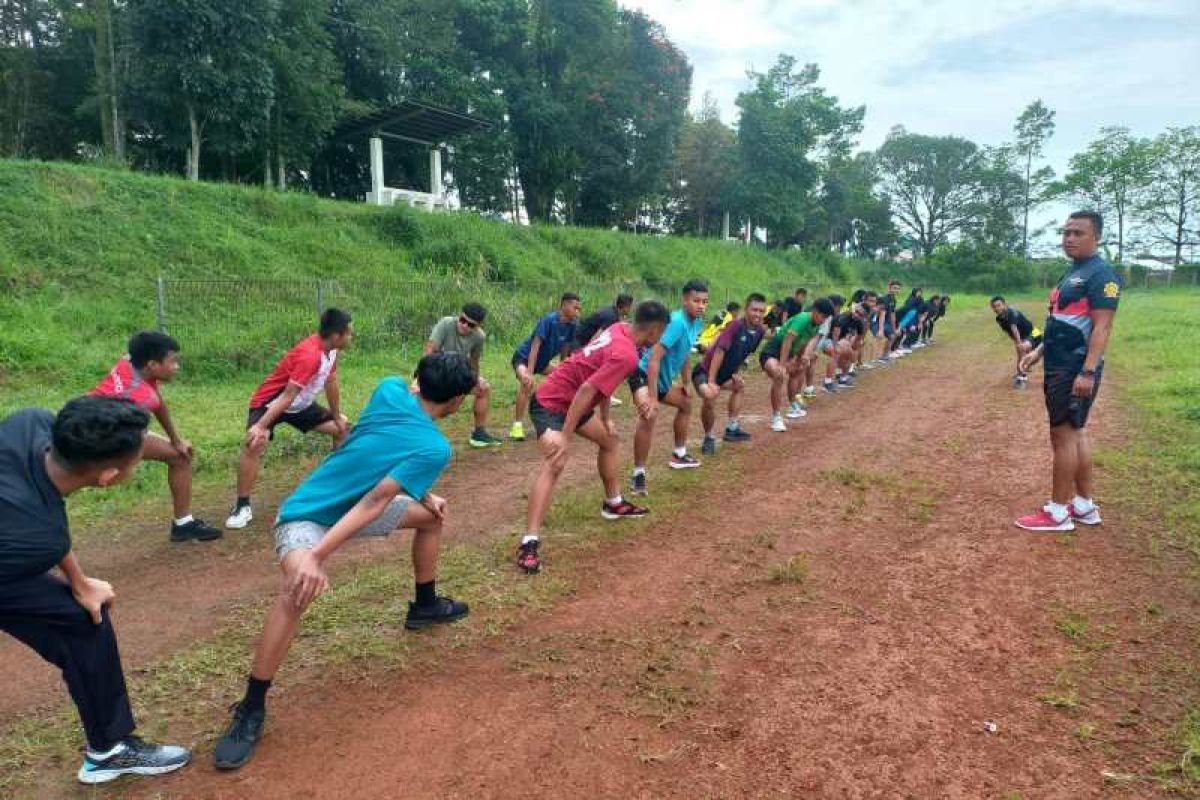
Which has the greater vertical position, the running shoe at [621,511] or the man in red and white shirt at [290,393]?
the man in red and white shirt at [290,393]

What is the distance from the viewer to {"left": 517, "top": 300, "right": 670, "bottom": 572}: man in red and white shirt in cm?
472

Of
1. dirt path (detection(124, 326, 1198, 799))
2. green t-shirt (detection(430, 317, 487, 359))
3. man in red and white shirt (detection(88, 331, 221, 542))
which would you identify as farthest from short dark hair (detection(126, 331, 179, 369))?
green t-shirt (detection(430, 317, 487, 359))

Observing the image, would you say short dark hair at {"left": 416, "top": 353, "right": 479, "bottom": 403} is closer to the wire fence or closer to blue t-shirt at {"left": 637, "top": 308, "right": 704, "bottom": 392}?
blue t-shirt at {"left": 637, "top": 308, "right": 704, "bottom": 392}

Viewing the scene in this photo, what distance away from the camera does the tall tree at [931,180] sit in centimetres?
6744

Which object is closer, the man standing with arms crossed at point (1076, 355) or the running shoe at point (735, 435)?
the man standing with arms crossed at point (1076, 355)

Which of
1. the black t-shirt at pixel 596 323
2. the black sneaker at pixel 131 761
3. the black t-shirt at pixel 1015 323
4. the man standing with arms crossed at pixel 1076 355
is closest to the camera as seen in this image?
the black sneaker at pixel 131 761

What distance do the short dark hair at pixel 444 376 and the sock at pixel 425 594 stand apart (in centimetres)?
123

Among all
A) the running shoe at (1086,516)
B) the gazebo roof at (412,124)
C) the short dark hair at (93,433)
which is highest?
the gazebo roof at (412,124)

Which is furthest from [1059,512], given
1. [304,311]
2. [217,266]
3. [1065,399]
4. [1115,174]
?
[1115,174]

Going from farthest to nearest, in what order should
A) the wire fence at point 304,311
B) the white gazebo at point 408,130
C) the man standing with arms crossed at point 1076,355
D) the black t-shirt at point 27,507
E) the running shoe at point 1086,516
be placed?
the white gazebo at point 408,130
the wire fence at point 304,311
the running shoe at point 1086,516
the man standing with arms crossed at point 1076,355
the black t-shirt at point 27,507

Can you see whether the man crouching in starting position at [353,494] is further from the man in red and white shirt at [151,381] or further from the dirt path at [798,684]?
the man in red and white shirt at [151,381]

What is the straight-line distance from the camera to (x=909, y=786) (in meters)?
2.70

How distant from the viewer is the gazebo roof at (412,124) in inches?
879

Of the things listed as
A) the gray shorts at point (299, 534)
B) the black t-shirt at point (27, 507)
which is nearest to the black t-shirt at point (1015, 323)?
the gray shorts at point (299, 534)
